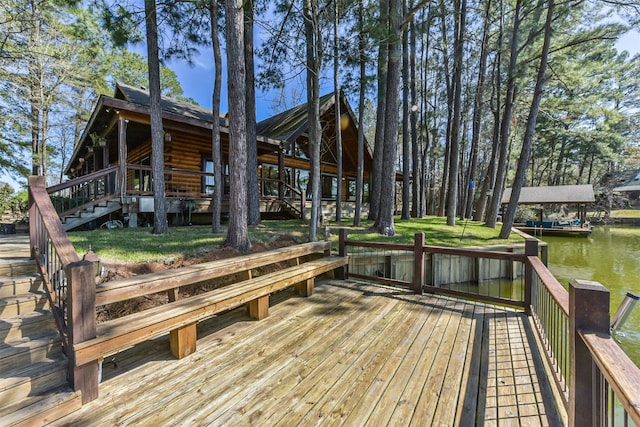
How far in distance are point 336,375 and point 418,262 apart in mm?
2545

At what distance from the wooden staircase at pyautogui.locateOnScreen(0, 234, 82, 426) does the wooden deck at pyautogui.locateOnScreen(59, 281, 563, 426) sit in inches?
6.0

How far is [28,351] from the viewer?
6.82 ft

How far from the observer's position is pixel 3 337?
220cm

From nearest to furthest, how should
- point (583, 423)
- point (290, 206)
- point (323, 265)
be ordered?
point (583, 423)
point (323, 265)
point (290, 206)

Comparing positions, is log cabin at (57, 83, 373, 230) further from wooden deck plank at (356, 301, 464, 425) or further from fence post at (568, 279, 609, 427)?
fence post at (568, 279, 609, 427)

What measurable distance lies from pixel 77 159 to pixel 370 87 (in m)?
16.4

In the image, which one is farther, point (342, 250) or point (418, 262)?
point (342, 250)

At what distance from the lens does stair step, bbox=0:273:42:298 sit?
8.90ft

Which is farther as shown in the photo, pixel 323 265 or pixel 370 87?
pixel 370 87

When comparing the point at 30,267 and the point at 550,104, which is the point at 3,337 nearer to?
the point at 30,267

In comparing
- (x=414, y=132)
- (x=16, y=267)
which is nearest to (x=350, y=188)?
(x=414, y=132)

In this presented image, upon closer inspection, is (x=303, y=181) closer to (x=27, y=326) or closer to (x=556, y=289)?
(x=27, y=326)

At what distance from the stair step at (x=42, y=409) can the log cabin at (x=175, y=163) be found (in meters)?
5.14

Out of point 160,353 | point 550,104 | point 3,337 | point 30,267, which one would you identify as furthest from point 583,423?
point 550,104
